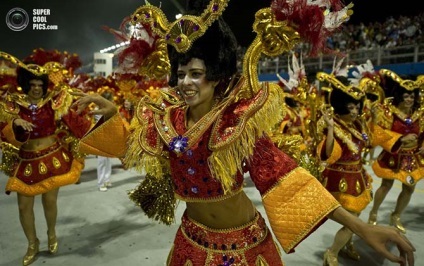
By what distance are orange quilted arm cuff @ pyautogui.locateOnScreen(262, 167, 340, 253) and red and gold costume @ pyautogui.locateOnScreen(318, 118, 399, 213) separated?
6.66 feet

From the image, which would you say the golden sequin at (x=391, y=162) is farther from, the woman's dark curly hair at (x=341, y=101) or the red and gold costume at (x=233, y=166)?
the red and gold costume at (x=233, y=166)

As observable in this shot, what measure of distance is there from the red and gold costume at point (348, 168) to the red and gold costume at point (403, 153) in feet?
2.79

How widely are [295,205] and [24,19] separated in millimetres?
7630

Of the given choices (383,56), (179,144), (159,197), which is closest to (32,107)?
(159,197)

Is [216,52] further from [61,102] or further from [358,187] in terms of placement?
[61,102]

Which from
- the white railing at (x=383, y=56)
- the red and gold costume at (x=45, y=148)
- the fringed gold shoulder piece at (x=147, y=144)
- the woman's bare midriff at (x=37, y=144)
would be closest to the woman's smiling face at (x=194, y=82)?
the fringed gold shoulder piece at (x=147, y=144)

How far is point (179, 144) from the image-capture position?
1.68 meters

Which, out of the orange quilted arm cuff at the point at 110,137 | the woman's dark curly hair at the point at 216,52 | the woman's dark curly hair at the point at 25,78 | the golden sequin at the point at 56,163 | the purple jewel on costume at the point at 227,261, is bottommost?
the golden sequin at the point at 56,163

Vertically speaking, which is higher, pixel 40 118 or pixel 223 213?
pixel 223 213

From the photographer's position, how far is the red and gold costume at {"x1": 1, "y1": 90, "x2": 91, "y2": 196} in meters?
3.75

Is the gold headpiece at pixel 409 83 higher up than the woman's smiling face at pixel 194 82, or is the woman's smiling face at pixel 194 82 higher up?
the woman's smiling face at pixel 194 82

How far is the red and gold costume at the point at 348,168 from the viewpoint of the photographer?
358 cm

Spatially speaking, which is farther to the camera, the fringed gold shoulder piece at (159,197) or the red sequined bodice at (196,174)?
the fringed gold shoulder piece at (159,197)

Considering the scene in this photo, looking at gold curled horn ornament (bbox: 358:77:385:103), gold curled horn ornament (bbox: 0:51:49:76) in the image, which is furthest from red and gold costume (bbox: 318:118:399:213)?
gold curled horn ornament (bbox: 0:51:49:76)
